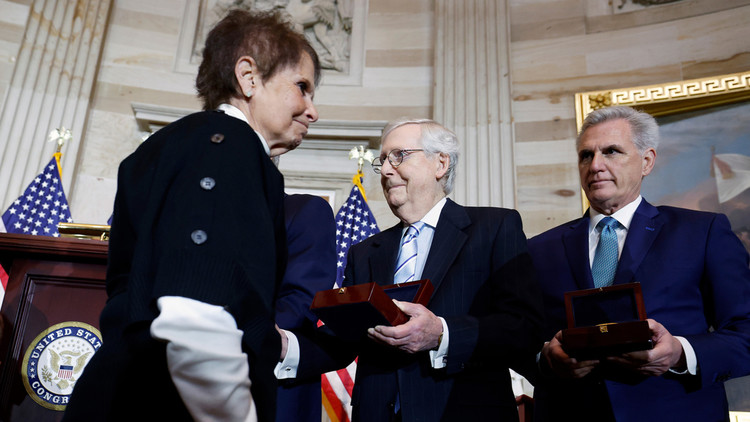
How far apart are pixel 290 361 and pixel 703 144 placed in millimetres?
4806

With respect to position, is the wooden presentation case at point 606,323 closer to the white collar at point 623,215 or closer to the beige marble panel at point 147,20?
the white collar at point 623,215

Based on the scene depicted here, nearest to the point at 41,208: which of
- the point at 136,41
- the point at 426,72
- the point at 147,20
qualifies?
the point at 136,41

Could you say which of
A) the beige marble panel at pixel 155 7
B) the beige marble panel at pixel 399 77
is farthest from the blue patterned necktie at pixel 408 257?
the beige marble panel at pixel 155 7

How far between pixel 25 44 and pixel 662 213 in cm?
657

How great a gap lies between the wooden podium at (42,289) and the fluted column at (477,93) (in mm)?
3963

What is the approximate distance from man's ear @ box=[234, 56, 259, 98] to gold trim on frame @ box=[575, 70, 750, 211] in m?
4.62

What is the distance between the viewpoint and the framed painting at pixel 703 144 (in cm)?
524

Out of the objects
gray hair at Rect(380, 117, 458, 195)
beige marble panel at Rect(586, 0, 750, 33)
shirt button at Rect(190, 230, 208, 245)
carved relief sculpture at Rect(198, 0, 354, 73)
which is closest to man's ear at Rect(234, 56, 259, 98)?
shirt button at Rect(190, 230, 208, 245)

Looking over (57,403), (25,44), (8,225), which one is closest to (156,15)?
(25,44)

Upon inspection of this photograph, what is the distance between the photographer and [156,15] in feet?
24.3

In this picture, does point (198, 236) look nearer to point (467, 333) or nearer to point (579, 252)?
point (467, 333)

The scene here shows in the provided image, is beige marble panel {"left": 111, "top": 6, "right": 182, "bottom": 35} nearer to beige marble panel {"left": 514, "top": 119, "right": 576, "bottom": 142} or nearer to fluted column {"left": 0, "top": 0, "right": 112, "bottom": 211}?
fluted column {"left": 0, "top": 0, "right": 112, "bottom": 211}

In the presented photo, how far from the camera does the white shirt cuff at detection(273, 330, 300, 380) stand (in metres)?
2.09

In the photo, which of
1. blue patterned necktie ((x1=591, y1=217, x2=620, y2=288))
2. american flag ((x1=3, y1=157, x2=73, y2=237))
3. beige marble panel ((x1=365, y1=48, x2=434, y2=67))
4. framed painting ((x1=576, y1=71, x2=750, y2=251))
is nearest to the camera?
blue patterned necktie ((x1=591, y1=217, x2=620, y2=288))
